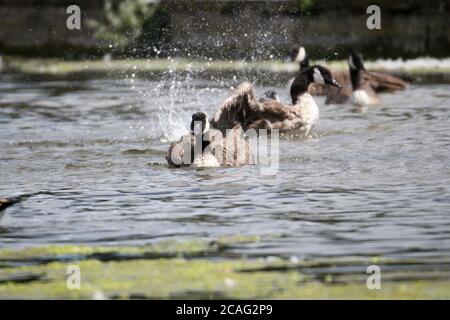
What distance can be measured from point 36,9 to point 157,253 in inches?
897

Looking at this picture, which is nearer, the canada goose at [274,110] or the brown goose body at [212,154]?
the brown goose body at [212,154]

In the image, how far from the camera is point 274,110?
16094 mm

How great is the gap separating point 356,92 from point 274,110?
4.65 meters

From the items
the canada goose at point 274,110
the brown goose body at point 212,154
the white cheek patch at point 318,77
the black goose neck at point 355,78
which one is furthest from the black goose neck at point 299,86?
the brown goose body at point 212,154

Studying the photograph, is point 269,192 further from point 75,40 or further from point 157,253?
point 75,40

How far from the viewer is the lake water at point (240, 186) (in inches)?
367

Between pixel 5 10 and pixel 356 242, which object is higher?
pixel 5 10

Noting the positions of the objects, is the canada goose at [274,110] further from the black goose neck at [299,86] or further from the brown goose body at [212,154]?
the brown goose body at [212,154]

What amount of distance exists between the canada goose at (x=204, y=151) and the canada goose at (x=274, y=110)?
1511mm

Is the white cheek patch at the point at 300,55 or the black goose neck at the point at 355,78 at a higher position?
the white cheek patch at the point at 300,55

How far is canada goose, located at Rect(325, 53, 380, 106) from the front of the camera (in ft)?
66.7

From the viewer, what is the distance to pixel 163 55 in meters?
29.9

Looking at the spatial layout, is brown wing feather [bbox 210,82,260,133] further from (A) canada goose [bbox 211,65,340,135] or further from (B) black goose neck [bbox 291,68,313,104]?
(B) black goose neck [bbox 291,68,313,104]

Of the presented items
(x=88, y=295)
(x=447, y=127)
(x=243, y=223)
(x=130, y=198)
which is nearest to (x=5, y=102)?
(x=447, y=127)
